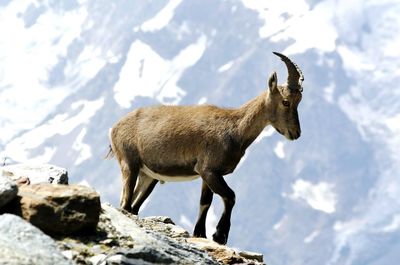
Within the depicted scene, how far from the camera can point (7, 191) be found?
1028 centimetres

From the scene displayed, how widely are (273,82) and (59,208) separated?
321 inches

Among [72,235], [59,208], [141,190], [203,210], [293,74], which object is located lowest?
[203,210]

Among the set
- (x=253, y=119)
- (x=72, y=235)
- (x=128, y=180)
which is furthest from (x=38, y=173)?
(x=253, y=119)

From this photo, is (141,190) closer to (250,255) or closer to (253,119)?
(253,119)

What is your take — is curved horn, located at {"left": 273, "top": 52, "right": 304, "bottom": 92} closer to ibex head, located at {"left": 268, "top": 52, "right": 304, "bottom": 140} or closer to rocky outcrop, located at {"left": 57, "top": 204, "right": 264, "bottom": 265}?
ibex head, located at {"left": 268, "top": 52, "right": 304, "bottom": 140}

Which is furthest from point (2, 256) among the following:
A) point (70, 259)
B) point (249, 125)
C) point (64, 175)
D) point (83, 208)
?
point (249, 125)

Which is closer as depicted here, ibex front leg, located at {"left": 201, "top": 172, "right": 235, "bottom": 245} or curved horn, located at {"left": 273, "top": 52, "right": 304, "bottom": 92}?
ibex front leg, located at {"left": 201, "top": 172, "right": 235, "bottom": 245}

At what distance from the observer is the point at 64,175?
12750mm

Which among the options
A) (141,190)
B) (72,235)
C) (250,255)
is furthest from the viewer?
(141,190)

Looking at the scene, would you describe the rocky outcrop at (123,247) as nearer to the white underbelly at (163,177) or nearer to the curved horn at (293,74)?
the white underbelly at (163,177)

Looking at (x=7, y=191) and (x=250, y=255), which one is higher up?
(x=7, y=191)

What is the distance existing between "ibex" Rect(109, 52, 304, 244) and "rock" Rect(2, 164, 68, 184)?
4.06 m

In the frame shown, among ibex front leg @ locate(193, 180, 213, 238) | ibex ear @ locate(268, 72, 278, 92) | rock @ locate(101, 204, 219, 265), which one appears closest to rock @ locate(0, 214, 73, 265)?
rock @ locate(101, 204, 219, 265)

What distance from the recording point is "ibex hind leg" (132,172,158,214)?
18688 millimetres
